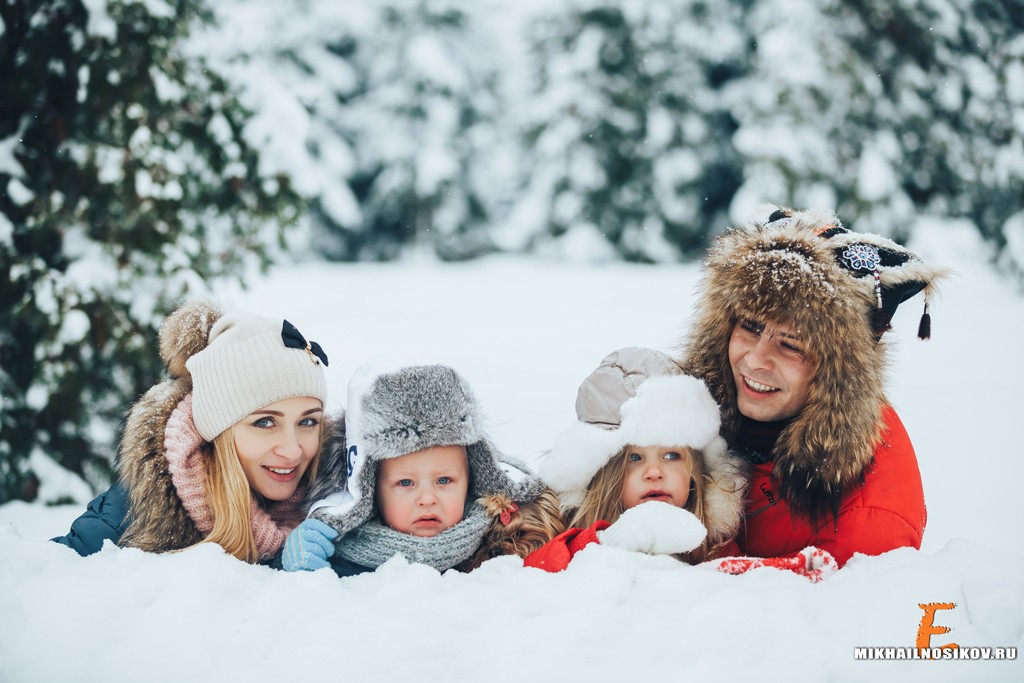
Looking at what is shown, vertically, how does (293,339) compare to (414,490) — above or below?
above

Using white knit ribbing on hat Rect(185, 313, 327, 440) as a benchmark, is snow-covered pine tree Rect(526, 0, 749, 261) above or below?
above

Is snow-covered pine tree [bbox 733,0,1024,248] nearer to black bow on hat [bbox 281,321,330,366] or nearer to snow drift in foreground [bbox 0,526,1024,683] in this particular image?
black bow on hat [bbox 281,321,330,366]

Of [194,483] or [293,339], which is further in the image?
[293,339]

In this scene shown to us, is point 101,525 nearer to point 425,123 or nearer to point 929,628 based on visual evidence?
point 929,628

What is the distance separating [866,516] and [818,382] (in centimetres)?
44

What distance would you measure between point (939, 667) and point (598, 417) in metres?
1.23

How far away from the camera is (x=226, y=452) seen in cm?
292

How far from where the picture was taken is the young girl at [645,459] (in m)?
2.83

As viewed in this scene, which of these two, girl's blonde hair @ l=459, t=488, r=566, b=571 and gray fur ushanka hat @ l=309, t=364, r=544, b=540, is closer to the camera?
gray fur ushanka hat @ l=309, t=364, r=544, b=540

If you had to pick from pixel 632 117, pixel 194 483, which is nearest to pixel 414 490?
pixel 194 483

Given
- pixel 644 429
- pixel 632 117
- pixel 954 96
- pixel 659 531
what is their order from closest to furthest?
pixel 659 531 → pixel 644 429 → pixel 954 96 → pixel 632 117

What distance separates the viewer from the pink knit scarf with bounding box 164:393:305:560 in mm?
2898

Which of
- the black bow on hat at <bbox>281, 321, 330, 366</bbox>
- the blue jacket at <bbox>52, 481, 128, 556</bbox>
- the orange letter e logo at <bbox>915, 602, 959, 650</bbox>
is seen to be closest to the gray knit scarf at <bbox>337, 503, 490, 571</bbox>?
the black bow on hat at <bbox>281, 321, 330, 366</bbox>

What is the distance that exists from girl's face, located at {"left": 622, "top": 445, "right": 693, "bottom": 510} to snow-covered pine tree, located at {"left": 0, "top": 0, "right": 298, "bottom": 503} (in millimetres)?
3342
